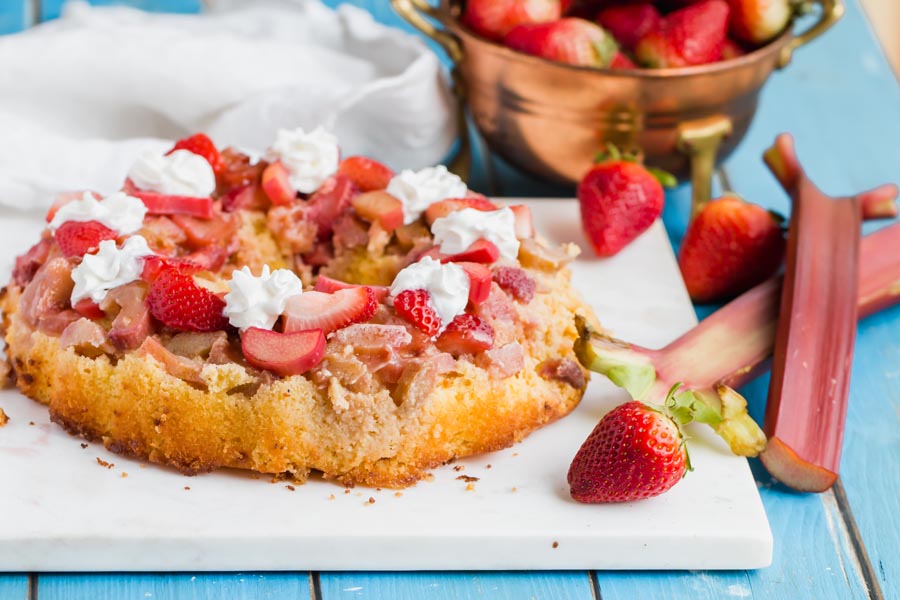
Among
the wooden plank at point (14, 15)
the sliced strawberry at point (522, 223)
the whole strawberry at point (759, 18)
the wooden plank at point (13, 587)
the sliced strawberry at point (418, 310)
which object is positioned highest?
the whole strawberry at point (759, 18)

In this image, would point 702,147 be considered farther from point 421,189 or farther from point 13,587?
point 13,587

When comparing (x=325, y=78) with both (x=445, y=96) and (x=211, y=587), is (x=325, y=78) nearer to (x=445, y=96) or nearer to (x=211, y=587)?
(x=445, y=96)

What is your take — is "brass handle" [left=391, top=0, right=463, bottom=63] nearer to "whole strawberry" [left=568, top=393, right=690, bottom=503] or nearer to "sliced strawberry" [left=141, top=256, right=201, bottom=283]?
"sliced strawberry" [left=141, top=256, right=201, bottom=283]

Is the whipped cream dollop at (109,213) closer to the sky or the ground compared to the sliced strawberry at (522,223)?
closer to the ground

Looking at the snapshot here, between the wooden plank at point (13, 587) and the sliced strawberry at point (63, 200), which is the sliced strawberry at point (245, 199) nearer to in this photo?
the sliced strawberry at point (63, 200)

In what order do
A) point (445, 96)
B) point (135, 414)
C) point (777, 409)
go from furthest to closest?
point (445, 96) < point (777, 409) < point (135, 414)

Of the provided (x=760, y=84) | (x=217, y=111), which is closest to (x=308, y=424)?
(x=217, y=111)

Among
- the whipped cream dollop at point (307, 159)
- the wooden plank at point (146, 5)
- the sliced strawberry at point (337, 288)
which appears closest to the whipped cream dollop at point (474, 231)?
the sliced strawberry at point (337, 288)
